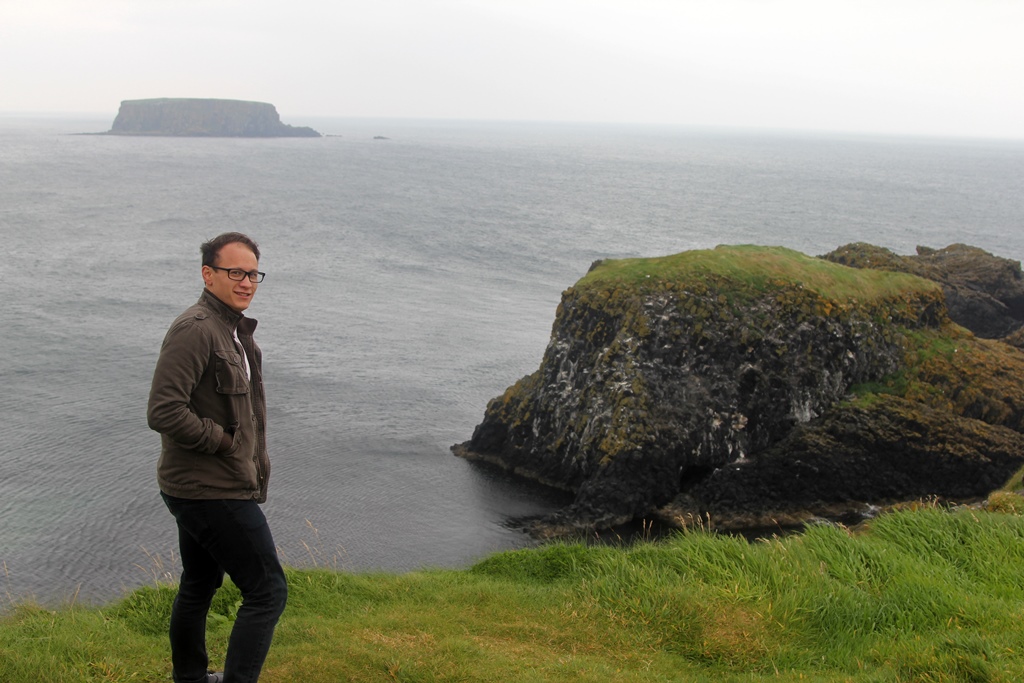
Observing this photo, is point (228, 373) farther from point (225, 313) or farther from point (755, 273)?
point (755, 273)

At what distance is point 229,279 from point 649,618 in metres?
5.12

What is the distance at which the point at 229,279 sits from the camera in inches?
244

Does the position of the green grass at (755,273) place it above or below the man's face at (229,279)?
below

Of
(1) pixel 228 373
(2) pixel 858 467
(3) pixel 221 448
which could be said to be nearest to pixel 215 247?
(1) pixel 228 373

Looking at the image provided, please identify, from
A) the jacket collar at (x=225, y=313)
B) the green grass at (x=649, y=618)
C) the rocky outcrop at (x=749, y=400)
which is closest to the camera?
the jacket collar at (x=225, y=313)

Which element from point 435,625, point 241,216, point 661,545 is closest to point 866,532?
point 661,545

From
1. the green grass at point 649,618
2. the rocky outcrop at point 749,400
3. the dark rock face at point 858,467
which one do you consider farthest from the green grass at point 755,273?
the green grass at point 649,618

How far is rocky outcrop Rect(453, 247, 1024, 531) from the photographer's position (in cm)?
2508

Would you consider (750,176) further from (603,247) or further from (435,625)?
(435,625)

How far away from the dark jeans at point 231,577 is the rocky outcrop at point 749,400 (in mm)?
18037

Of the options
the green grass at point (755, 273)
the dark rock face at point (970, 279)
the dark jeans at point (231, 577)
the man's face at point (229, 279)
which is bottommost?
the dark rock face at point (970, 279)

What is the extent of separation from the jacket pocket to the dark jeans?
773mm

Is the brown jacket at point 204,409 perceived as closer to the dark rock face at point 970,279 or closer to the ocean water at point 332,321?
the ocean water at point 332,321

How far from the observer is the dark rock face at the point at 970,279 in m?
39.6
